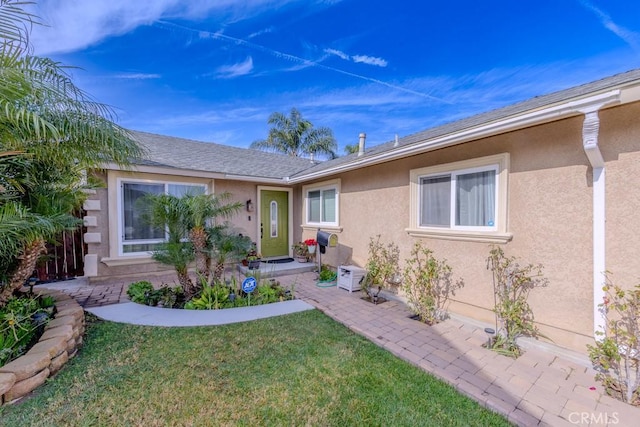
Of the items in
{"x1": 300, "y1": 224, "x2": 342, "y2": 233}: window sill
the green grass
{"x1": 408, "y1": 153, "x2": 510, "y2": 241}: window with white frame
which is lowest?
the green grass

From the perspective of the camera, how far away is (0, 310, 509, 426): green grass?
254 centimetres

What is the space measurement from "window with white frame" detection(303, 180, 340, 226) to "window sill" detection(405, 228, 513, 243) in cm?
305

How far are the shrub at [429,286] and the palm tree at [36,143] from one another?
19.1ft

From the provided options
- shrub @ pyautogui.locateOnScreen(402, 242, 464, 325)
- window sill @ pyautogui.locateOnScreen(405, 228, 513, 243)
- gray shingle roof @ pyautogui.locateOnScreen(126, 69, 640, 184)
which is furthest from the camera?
gray shingle roof @ pyautogui.locateOnScreen(126, 69, 640, 184)

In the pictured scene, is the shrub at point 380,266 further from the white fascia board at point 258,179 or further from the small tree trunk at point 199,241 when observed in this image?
the white fascia board at point 258,179

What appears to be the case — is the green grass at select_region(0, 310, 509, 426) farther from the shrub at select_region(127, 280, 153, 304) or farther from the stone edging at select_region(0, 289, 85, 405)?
the shrub at select_region(127, 280, 153, 304)

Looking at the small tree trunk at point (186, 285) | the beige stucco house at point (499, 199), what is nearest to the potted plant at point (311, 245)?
the beige stucco house at point (499, 199)

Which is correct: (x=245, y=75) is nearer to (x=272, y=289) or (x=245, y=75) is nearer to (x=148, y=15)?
(x=148, y=15)

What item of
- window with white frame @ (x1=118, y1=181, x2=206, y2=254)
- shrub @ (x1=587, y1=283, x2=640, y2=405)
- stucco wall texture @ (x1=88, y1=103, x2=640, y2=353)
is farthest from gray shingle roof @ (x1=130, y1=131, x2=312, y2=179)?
shrub @ (x1=587, y1=283, x2=640, y2=405)

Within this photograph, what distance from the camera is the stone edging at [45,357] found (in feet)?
8.90

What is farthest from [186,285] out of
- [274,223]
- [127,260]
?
[274,223]

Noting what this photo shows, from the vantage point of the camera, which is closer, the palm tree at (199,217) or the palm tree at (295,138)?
the palm tree at (199,217)

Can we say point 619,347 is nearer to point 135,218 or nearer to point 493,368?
point 493,368

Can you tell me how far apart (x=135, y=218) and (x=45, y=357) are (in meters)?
5.13
